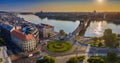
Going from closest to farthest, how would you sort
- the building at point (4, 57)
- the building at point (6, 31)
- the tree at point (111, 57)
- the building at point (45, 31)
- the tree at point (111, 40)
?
the building at point (4, 57), the tree at point (111, 57), the tree at point (111, 40), the building at point (6, 31), the building at point (45, 31)

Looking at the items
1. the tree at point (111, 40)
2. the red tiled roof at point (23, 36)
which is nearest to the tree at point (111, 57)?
the tree at point (111, 40)

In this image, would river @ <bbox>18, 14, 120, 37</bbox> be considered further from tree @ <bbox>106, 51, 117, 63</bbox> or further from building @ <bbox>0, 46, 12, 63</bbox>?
building @ <bbox>0, 46, 12, 63</bbox>

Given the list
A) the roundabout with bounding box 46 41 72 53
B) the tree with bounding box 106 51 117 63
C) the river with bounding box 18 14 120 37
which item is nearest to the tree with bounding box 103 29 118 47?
the tree with bounding box 106 51 117 63

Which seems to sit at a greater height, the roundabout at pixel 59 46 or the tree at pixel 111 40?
the tree at pixel 111 40

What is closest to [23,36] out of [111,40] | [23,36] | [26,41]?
[23,36]

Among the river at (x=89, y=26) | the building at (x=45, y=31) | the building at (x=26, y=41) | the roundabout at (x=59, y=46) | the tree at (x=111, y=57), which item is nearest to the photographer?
the tree at (x=111, y=57)

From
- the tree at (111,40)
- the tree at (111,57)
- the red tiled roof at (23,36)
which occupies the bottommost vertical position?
the tree at (111,57)

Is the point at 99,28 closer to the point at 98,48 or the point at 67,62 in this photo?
the point at 98,48

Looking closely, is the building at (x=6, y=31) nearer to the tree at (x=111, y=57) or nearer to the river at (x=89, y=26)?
the river at (x=89, y=26)
